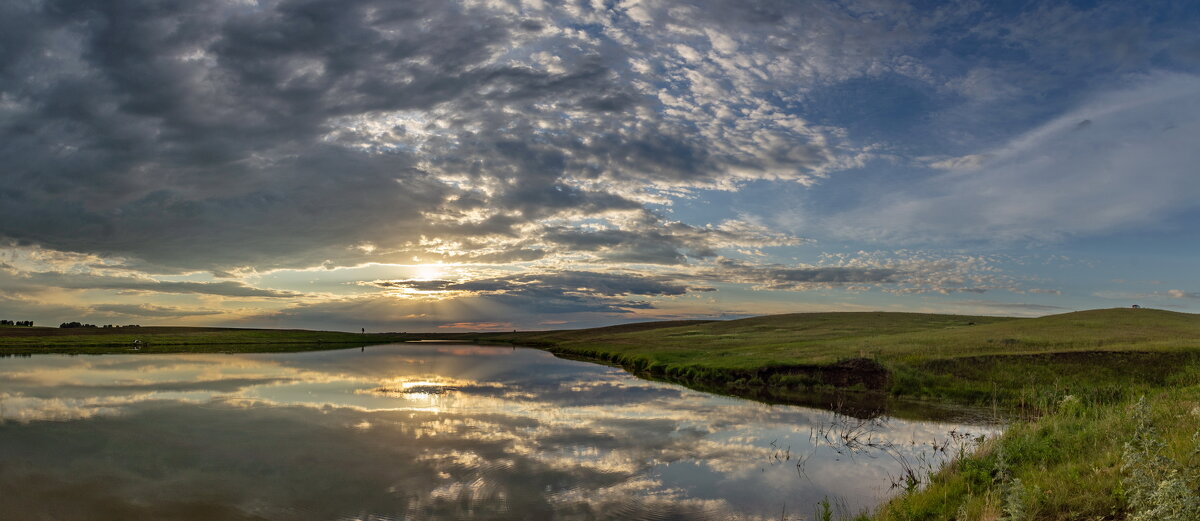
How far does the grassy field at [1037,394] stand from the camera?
858 centimetres

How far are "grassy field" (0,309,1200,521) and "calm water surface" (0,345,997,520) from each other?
2638mm

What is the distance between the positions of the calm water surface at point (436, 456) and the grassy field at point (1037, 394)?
8.66ft

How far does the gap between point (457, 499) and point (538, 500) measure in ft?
5.50

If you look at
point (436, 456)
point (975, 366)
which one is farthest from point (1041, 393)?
point (436, 456)

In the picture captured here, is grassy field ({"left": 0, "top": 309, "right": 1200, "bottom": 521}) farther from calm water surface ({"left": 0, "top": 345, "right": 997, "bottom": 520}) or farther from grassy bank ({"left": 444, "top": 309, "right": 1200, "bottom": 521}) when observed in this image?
calm water surface ({"left": 0, "top": 345, "right": 997, "bottom": 520})

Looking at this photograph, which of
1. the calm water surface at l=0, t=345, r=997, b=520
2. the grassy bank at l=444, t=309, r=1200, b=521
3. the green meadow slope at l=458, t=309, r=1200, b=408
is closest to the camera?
the grassy bank at l=444, t=309, r=1200, b=521

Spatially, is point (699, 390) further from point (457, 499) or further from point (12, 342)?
point (12, 342)

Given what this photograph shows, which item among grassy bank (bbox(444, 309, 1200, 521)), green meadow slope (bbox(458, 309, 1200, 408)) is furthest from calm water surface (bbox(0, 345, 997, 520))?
green meadow slope (bbox(458, 309, 1200, 408))

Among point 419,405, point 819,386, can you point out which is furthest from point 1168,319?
point 419,405

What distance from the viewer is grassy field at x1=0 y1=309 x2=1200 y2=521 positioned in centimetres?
858

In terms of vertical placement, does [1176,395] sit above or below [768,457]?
above

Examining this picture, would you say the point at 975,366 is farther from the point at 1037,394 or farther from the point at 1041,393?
the point at 1041,393

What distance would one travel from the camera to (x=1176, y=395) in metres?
17.5

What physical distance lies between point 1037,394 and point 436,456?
1063 inches
